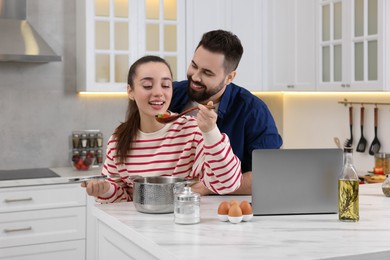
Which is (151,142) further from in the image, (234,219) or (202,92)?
(234,219)

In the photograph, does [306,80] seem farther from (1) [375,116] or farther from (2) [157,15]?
(2) [157,15]

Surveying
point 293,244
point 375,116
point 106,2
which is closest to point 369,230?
point 293,244

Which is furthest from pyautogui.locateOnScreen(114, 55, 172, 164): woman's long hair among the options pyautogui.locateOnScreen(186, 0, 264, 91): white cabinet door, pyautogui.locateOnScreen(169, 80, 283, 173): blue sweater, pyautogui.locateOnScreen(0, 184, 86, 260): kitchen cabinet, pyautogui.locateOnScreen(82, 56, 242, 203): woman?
pyautogui.locateOnScreen(186, 0, 264, 91): white cabinet door

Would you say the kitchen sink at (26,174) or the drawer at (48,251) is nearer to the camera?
the drawer at (48,251)

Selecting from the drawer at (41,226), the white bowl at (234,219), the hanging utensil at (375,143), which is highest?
the hanging utensil at (375,143)

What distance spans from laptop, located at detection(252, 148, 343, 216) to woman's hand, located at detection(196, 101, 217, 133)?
16cm

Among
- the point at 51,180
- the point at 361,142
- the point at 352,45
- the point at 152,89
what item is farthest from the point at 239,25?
the point at 152,89

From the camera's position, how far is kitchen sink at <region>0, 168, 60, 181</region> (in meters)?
4.08

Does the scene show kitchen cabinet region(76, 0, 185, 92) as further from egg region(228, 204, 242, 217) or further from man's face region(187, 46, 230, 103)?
egg region(228, 204, 242, 217)

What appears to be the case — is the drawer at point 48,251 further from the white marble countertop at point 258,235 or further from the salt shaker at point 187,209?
the salt shaker at point 187,209

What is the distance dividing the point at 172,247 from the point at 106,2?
3046 mm

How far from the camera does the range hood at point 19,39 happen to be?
4102 millimetres

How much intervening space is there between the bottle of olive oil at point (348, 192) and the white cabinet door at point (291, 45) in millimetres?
2567

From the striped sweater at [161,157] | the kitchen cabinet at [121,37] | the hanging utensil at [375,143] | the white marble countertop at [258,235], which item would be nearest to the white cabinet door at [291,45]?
the hanging utensil at [375,143]
